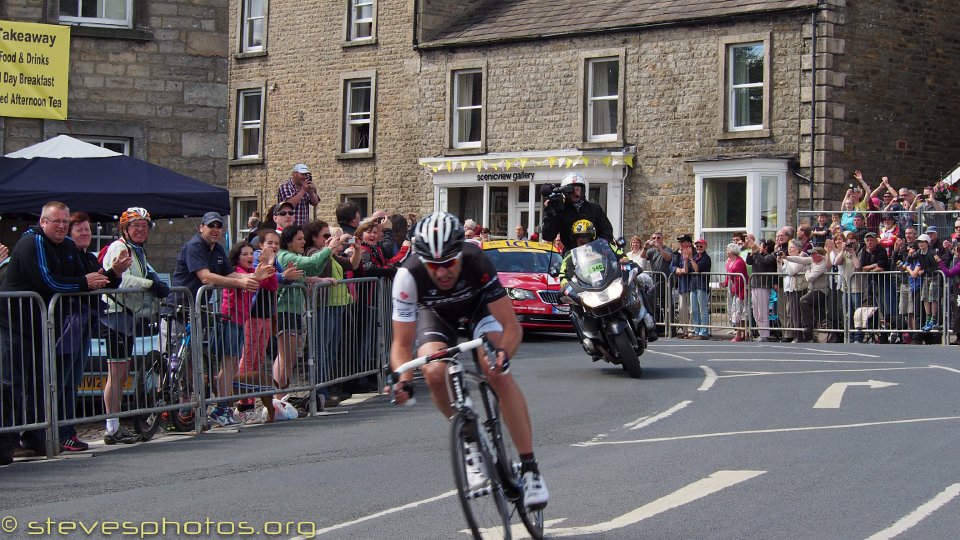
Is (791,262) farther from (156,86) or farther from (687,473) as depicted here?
(687,473)

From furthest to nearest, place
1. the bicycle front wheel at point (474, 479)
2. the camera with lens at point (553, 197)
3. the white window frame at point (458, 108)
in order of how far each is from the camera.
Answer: the white window frame at point (458, 108)
the camera with lens at point (553, 197)
the bicycle front wheel at point (474, 479)

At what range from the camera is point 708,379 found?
15656 mm

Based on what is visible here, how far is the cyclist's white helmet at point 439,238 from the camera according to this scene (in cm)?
719

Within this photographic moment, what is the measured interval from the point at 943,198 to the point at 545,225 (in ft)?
41.6

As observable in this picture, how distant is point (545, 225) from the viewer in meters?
16.7

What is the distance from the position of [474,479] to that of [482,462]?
0.12 metres

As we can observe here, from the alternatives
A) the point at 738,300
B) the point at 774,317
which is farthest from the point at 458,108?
the point at 774,317

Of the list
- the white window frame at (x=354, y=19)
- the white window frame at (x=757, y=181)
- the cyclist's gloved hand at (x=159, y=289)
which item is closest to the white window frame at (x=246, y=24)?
the white window frame at (x=354, y=19)

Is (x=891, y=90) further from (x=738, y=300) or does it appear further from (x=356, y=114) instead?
(x=356, y=114)

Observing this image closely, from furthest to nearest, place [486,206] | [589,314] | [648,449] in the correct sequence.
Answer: [486,206], [589,314], [648,449]

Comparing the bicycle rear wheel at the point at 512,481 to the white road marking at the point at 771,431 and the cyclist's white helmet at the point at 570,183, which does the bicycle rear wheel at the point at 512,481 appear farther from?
the cyclist's white helmet at the point at 570,183

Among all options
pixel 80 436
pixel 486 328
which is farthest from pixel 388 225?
pixel 486 328

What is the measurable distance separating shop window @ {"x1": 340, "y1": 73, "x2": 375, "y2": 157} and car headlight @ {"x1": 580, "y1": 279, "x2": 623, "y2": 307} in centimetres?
2473

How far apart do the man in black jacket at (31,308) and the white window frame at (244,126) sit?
3073 centimetres
